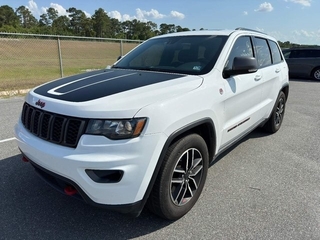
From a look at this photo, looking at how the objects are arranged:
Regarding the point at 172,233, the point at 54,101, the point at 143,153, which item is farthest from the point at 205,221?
the point at 54,101

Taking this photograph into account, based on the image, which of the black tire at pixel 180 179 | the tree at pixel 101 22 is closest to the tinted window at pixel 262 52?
the black tire at pixel 180 179

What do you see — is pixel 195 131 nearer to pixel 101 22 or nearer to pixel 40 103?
pixel 40 103

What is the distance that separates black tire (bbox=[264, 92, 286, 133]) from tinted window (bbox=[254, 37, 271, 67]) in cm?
83

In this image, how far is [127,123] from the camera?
1.97 metres

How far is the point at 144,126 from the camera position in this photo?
78.4 inches

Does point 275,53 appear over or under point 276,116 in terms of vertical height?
over

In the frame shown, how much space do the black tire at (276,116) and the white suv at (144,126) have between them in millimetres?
1589

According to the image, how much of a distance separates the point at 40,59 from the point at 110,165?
1671 centimetres

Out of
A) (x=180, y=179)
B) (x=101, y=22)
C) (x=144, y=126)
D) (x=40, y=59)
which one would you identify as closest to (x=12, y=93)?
(x=180, y=179)

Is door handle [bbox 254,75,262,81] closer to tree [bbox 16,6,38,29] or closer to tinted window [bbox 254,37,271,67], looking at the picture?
tinted window [bbox 254,37,271,67]

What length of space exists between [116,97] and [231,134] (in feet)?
5.37

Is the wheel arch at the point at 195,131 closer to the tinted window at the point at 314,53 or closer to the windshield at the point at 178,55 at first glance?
the windshield at the point at 178,55

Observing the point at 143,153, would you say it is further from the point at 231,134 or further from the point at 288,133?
the point at 288,133

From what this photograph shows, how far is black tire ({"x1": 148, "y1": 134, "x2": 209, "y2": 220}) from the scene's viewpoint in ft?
7.26
